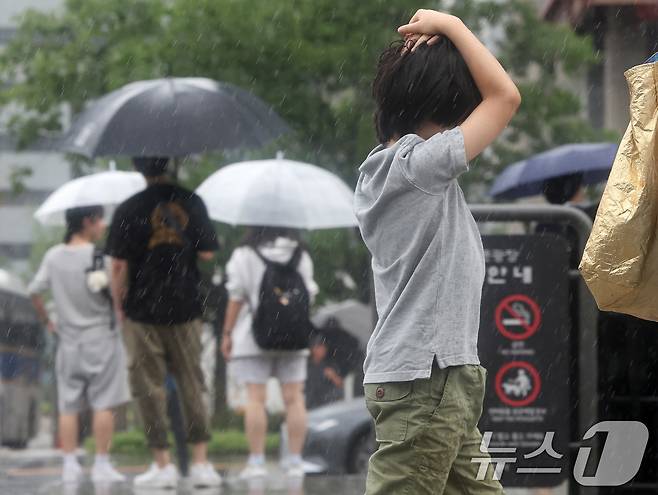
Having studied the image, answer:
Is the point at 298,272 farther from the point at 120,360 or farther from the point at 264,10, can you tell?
the point at 264,10

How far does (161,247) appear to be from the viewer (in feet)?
26.8

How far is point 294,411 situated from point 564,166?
3207mm

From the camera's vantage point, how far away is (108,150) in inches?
359

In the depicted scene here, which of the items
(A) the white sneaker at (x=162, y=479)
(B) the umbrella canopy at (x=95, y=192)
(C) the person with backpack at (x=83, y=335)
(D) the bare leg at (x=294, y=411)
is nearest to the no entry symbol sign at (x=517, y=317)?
(A) the white sneaker at (x=162, y=479)

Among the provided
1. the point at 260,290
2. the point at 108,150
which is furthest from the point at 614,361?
the point at 108,150

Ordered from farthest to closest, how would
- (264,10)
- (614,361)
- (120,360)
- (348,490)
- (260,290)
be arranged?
(264,10), (120,360), (260,290), (348,490), (614,361)

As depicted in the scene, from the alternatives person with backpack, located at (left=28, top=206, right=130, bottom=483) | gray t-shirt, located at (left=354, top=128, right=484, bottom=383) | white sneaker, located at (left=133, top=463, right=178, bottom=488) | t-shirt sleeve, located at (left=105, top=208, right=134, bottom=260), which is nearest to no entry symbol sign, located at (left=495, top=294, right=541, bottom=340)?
gray t-shirt, located at (left=354, top=128, right=484, bottom=383)

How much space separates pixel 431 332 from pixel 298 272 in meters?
5.68

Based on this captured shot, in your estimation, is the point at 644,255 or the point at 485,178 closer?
the point at 644,255

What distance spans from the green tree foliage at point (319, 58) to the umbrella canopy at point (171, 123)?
8.49 metres

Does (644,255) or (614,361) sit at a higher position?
Result: (644,255)

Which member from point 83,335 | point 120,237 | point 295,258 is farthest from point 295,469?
point 120,237

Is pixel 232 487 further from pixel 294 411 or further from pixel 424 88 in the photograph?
pixel 424 88

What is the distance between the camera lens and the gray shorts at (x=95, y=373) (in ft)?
30.7
